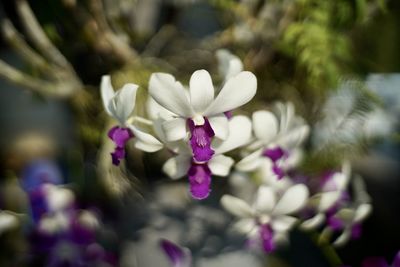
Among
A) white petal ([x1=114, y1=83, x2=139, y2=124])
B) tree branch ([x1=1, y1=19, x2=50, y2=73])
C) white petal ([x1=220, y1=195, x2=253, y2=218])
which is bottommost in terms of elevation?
white petal ([x1=220, y1=195, x2=253, y2=218])

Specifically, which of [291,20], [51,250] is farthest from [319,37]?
[51,250]

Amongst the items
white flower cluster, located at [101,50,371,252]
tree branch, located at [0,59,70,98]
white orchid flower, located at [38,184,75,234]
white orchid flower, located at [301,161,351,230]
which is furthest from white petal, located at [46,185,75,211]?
white orchid flower, located at [301,161,351,230]

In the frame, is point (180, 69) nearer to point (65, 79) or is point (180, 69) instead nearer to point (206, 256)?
point (65, 79)

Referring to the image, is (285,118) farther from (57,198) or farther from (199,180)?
(57,198)

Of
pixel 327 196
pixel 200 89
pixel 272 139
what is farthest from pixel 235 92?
pixel 327 196

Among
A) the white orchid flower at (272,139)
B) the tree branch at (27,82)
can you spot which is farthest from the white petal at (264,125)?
the tree branch at (27,82)

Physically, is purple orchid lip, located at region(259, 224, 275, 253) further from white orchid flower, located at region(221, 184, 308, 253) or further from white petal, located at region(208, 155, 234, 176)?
white petal, located at region(208, 155, 234, 176)
